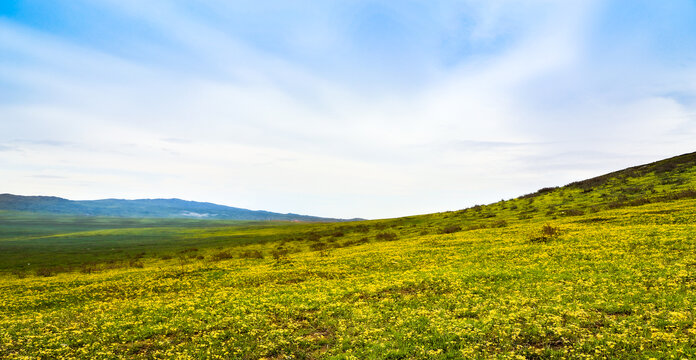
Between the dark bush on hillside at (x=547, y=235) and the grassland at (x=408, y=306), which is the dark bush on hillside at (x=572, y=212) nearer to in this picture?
the grassland at (x=408, y=306)

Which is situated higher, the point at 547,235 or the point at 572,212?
the point at 572,212

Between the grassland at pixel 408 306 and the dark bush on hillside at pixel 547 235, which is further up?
the dark bush on hillside at pixel 547 235

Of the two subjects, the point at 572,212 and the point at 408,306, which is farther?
the point at 572,212

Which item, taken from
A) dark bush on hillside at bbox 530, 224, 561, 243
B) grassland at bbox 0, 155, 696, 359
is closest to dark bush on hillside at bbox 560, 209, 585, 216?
grassland at bbox 0, 155, 696, 359

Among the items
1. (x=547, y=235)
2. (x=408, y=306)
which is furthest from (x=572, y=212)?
(x=408, y=306)

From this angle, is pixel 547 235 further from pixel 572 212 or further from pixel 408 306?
pixel 408 306

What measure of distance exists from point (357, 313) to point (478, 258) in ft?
60.5

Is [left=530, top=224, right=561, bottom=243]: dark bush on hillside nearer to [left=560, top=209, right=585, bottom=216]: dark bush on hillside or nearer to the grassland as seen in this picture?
the grassland

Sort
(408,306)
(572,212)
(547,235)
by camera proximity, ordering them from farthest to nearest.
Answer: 1. (572,212)
2. (547,235)
3. (408,306)

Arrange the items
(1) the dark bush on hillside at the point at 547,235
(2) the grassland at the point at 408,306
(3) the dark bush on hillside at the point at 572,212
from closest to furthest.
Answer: (2) the grassland at the point at 408,306 → (1) the dark bush on hillside at the point at 547,235 → (3) the dark bush on hillside at the point at 572,212

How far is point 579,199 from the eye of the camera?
241ft

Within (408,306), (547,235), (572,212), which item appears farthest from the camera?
(572,212)

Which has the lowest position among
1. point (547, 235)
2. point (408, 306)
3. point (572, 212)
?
point (408, 306)

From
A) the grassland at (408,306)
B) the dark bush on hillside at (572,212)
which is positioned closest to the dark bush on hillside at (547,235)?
the grassland at (408,306)
